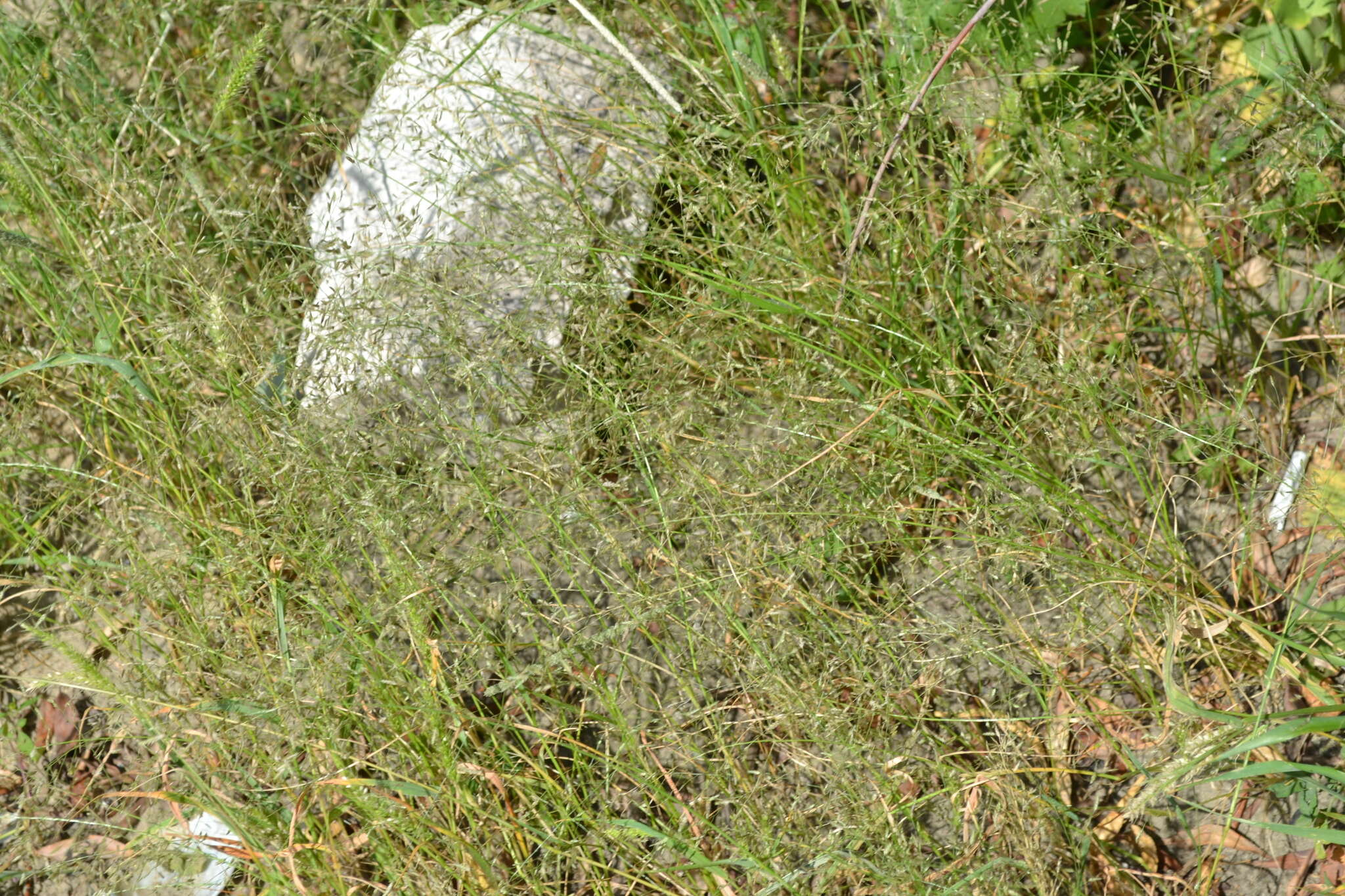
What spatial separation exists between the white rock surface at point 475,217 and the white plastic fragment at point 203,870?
0.88 metres

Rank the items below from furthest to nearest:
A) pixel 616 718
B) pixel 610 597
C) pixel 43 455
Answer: pixel 43 455
pixel 610 597
pixel 616 718

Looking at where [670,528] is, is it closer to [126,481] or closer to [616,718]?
[616,718]

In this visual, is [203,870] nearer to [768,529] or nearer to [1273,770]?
[768,529]

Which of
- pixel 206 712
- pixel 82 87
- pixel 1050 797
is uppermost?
pixel 82 87

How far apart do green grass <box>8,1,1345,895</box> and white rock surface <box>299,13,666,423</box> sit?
106 millimetres

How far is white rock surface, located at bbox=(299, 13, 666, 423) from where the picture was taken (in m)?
2.16

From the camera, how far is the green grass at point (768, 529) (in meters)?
1.89

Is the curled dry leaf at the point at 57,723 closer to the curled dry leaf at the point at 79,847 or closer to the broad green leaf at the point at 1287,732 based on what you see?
the curled dry leaf at the point at 79,847

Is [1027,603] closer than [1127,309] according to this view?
Yes

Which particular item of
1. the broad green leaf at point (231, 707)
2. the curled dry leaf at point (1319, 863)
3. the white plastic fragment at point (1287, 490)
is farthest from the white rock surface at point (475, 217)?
the curled dry leaf at point (1319, 863)

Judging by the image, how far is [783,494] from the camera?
2.05 m

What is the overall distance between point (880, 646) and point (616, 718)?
1.61 ft

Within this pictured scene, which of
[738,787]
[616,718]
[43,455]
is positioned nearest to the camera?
[616,718]

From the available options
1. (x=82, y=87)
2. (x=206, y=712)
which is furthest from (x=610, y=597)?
(x=82, y=87)
